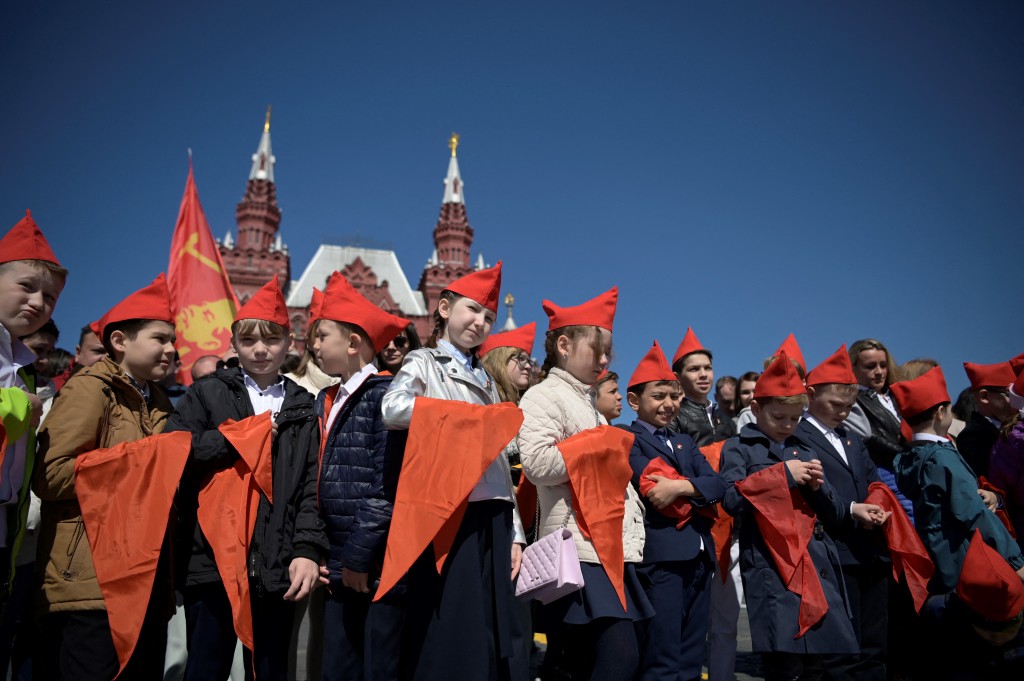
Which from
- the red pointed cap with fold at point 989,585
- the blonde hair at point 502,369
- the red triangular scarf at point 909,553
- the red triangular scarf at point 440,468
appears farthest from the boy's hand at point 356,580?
the red pointed cap with fold at point 989,585

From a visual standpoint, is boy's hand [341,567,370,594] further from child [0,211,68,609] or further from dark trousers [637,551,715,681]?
dark trousers [637,551,715,681]

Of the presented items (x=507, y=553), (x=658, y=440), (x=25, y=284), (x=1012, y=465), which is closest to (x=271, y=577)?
(x=507, y=553)

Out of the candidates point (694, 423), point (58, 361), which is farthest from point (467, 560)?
point (58, 361)

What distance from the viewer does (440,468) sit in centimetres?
240

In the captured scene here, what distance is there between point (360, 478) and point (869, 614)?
290 cm

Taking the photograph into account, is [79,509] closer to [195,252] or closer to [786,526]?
[786,526]

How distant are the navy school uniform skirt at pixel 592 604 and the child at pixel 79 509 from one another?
5.58 ft

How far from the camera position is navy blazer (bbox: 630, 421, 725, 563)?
10.8 feet

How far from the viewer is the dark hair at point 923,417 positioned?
12.7ft

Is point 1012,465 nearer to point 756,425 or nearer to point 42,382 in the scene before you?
point 756,425

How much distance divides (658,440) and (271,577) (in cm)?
212

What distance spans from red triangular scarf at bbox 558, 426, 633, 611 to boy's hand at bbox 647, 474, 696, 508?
1.15 feet

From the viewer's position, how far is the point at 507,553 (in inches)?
102

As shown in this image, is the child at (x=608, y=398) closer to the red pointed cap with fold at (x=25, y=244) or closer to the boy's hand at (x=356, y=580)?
the boy's hand at (x=356, y=580)
